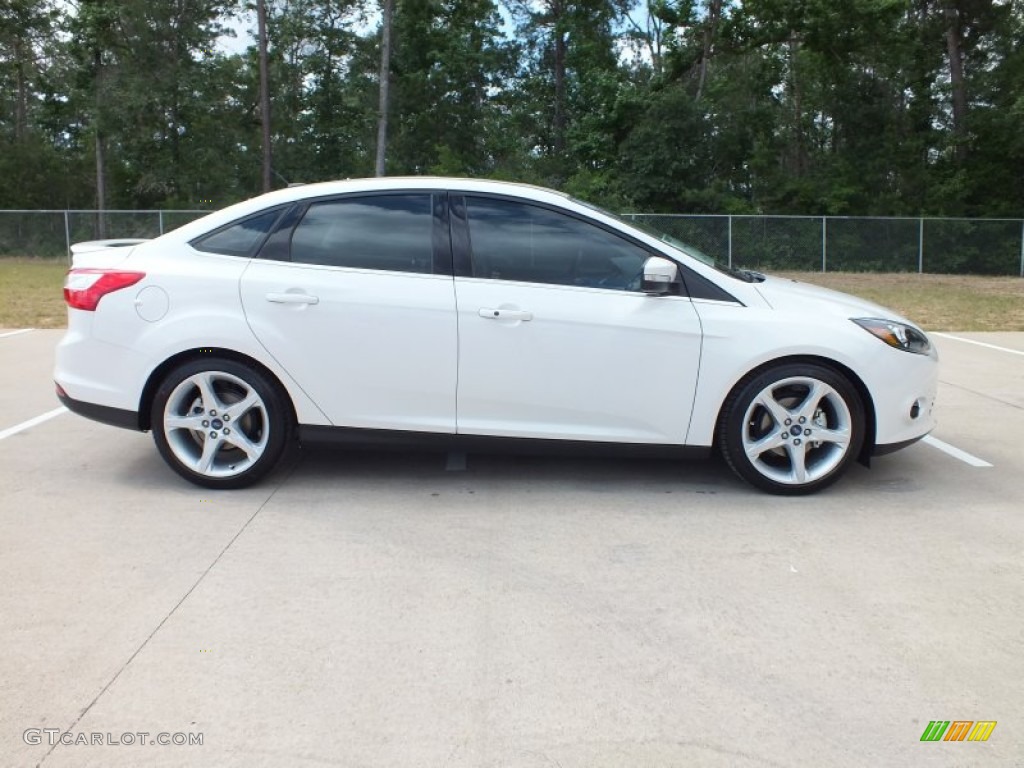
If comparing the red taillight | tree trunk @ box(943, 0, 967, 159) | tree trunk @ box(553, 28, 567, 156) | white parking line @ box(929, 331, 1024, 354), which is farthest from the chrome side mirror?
tree trunk @ box(553, 28, 567, 156)

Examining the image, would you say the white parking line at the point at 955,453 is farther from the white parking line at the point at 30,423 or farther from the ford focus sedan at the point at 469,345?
the white parking line at the point at 30,423

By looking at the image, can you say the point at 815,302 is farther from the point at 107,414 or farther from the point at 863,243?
the point at 863,243

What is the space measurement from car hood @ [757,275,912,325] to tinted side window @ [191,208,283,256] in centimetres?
273

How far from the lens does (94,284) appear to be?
4836 millimetres

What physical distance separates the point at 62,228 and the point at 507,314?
26916mm

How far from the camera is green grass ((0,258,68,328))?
1264cm

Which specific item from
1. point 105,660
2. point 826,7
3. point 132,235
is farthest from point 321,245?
point 826,7

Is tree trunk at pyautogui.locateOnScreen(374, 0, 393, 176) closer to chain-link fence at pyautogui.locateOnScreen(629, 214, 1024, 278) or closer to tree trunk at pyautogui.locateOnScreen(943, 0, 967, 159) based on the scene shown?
chain-link fence at pyautogui.locateOnScreen(629, 214, 1024, 278)

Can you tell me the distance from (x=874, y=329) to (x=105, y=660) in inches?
156

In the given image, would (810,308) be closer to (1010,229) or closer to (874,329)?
(874,329)

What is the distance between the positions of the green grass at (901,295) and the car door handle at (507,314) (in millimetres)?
9478

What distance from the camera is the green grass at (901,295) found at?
44.0ft

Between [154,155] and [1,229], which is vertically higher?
[154,155]

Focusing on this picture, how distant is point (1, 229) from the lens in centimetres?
2733
